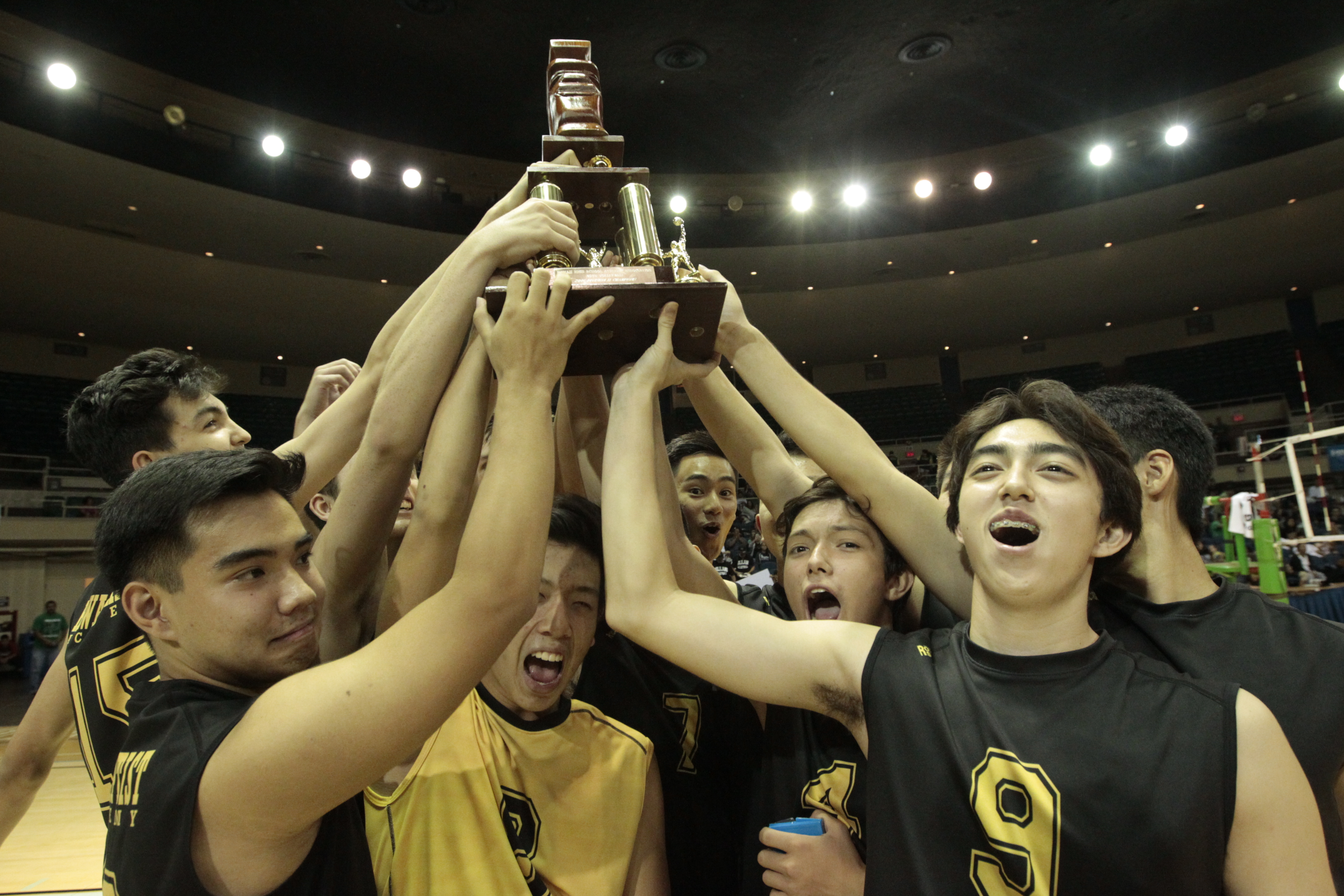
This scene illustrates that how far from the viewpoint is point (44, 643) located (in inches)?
439

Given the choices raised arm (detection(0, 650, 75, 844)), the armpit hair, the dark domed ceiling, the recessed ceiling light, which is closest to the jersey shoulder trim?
the armpit hair

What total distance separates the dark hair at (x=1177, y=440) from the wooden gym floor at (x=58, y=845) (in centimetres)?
376

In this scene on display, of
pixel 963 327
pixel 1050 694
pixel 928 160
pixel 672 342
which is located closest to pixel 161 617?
pixel 672 342

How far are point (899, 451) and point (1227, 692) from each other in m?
19.3

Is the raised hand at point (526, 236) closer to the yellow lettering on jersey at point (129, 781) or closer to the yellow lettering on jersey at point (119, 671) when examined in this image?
the yellow lettering on jersey at point (129, 781)

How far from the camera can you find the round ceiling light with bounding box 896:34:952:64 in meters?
10.0

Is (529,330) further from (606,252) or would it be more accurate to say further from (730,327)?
(730,327)

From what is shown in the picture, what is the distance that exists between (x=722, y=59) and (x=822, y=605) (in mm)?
9794

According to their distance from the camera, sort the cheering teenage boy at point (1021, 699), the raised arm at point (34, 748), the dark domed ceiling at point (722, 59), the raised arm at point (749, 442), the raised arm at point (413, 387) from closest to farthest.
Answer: the cheering teenage boy at point (1021, 699) → the raised arm at point (413, 387) → the raised arm at point (749, 442) → the raised arm at point (34, 748) → the dark domed ceiling at point (722, 59)

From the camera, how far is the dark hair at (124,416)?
87.5 inches

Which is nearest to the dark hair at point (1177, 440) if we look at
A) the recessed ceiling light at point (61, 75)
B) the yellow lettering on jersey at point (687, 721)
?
the yellow lettering on jersey at point (687, 721)

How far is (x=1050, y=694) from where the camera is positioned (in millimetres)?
1402

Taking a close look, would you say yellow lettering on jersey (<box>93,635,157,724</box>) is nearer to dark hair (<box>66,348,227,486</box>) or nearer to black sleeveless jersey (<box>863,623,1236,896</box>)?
dark hair (<box>66,348,227,486</box>)

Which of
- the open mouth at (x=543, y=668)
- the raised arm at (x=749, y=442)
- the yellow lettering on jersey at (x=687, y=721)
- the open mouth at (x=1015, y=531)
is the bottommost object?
the yellow lettering on jersey at (x=687, y=721)
